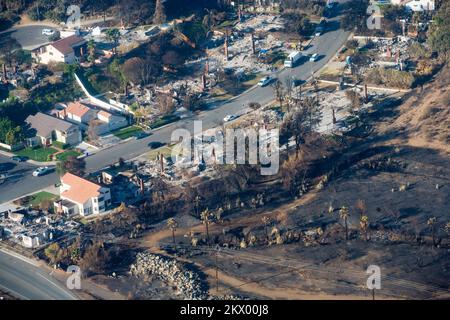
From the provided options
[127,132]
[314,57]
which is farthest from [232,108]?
[314,57]

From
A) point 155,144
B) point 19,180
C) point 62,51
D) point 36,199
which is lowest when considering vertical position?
point 36,199

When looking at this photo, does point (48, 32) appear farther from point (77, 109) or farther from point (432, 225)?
point (432, 225)

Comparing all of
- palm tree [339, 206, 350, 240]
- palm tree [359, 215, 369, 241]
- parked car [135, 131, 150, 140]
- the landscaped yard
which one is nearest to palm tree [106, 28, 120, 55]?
parked car [135, 131, 150, 140]

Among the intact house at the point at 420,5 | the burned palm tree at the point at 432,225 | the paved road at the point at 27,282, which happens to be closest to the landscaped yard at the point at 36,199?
the paved road at the point at 27,282

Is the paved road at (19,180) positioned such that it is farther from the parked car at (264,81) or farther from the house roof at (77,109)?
the parked car at (264,81)

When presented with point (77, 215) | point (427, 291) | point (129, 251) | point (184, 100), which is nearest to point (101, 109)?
point (184, 100)
